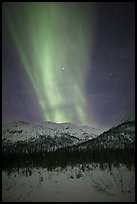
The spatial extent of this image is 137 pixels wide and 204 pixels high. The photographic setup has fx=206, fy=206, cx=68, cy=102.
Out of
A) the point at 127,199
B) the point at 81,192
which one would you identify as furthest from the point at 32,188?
the point at 127,199

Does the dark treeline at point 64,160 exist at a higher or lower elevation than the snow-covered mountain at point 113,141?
higher

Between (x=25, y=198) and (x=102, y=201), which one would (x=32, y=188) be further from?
(x=102, y=201)

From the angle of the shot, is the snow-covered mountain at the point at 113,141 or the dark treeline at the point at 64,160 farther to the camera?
the snow-covered mountain at the point at 113,141

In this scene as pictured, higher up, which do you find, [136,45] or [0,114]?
[136,45]

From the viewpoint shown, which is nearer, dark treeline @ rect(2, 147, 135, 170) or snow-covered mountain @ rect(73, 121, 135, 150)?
dark treeline @ rect(2, 147, 135, 170)

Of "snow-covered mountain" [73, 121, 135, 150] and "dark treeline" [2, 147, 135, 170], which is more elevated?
"dark treeline" [2, 147, 135, 170]

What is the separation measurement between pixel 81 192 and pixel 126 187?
7.77ft

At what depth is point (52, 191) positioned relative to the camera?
36.9ft

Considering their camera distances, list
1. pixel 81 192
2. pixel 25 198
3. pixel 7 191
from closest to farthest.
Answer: pixel 25 198, pixel 81 192, pixel 7 191

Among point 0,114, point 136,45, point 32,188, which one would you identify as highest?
point 136,45

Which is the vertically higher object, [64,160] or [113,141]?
[64,160]

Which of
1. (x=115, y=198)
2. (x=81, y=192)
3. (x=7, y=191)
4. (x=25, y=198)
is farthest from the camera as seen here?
(x=7, y=191)

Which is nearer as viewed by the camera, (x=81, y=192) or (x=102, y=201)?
(x=102, y=201)

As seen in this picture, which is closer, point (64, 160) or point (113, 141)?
point (64, 160)
